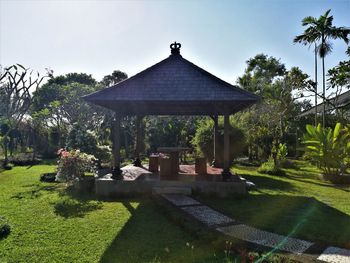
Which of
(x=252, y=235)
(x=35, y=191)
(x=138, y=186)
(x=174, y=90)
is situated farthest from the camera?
(x=35, y=191)

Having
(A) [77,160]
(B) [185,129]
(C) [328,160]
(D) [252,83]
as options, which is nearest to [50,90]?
(B) [185,129]

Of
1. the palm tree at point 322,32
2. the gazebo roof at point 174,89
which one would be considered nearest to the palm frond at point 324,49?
the palm tree at point 322,32

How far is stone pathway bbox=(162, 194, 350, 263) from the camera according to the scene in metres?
4.64

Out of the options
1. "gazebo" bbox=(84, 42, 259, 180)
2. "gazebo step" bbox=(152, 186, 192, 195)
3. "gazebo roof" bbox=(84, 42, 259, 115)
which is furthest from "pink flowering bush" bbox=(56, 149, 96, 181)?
"gazebo step" bbox=(152, 186, 192, 195)

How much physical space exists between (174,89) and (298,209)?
5.22 meters

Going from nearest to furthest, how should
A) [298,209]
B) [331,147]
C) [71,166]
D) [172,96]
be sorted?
[298,209]
[172,96]
[71,166]
[331,147]

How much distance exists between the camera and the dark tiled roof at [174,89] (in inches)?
355

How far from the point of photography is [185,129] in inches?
983

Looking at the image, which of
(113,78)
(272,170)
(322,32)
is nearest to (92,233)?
(272,170)

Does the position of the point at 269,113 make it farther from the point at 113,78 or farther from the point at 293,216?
the point at 113,78

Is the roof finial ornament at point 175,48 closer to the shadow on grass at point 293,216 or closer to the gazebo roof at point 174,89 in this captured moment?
the gazebo roof at point 174,89

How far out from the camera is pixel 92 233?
6.04 meters

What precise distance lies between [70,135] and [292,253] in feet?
44.0

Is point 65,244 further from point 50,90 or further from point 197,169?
point 50,90
